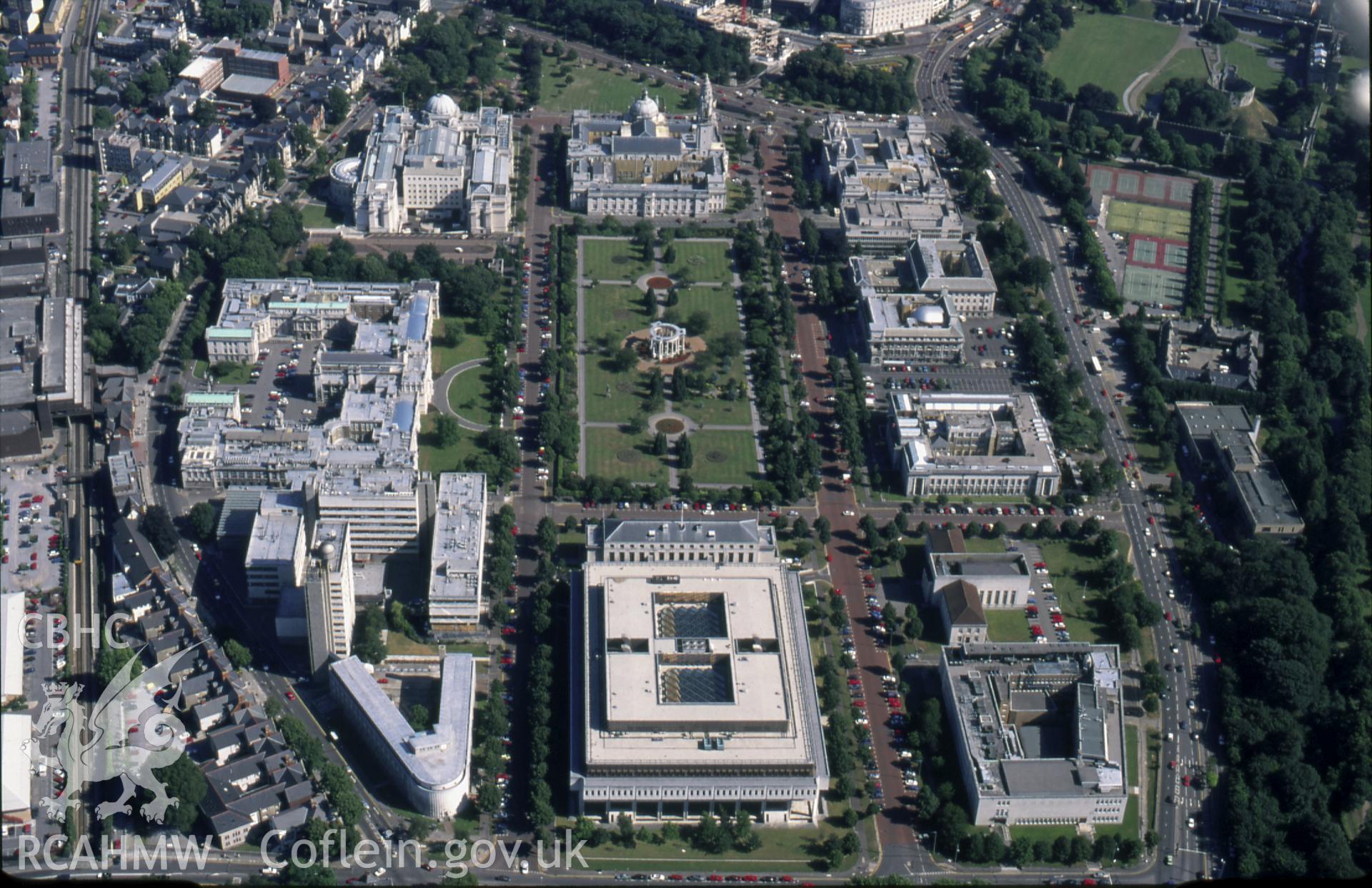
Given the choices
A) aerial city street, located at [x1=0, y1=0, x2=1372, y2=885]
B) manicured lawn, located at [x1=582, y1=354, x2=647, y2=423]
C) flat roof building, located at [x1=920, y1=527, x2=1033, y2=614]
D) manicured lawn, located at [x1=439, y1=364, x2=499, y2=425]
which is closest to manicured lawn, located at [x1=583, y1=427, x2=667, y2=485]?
aerial city street, located at [x1=0, y1=0, x2=1372, y2=885]

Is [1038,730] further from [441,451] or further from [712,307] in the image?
[712,307]

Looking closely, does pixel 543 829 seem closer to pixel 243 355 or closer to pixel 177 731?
pixel 177 731

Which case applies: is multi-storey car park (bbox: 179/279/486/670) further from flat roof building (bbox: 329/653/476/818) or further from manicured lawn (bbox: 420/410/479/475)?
flat roof building (bbox: 329/653/476/818)

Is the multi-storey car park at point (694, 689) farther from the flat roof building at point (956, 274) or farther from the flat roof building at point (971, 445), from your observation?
the flat roof building at point (956, 274)

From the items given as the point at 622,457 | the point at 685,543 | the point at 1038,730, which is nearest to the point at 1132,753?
the point at 1038,730

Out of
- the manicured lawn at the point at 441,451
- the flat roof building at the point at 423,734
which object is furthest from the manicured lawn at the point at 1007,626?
the manicured lawn at the point at 441,451

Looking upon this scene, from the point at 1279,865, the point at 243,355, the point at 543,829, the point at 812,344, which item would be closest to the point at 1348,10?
the point at 1279,865
